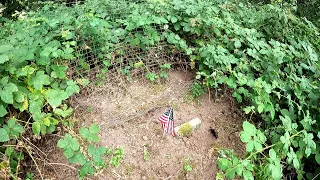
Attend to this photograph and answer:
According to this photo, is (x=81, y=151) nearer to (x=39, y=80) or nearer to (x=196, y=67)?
(x=39, y=80)

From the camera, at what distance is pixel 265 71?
3.32m

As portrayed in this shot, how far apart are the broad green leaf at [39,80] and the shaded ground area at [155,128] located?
59cm

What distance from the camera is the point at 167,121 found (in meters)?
2.99

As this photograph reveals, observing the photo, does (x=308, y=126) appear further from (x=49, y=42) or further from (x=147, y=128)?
(x=49, y=42)

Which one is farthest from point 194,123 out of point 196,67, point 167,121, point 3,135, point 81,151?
point 3,135

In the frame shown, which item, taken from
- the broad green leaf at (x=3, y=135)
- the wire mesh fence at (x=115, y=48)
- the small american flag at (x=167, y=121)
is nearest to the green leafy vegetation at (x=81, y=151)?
the broad green leaf at (x=3, y=135)

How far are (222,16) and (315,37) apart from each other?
1296 millimetres

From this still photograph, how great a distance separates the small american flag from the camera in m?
2.99

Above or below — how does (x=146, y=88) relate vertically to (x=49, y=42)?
below

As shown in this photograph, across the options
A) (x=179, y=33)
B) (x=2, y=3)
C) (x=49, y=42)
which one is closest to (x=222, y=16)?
(x=179, y=33)

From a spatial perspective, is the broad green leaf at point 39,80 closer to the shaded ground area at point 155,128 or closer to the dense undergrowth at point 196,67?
the dense undergrowth at point 196,67

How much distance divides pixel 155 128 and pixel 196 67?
82 centimetres

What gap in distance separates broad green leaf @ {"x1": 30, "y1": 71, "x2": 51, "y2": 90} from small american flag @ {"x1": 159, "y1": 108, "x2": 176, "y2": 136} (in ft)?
3.24

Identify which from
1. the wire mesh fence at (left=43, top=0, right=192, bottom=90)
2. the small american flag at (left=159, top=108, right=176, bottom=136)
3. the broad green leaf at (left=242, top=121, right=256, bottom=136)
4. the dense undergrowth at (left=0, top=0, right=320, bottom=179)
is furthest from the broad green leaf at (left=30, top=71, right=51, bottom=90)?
the broad green leaf at (left=242, top=121, right=256, bottom=136)
